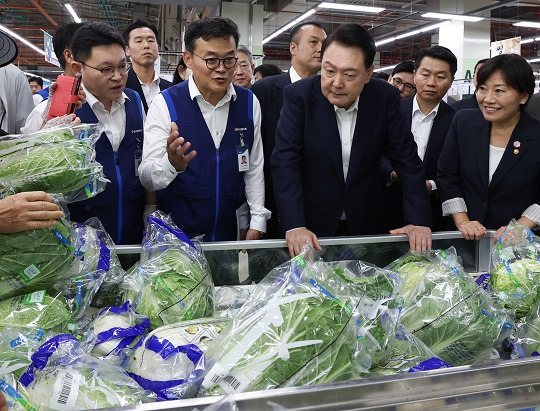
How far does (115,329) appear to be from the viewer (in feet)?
4.50

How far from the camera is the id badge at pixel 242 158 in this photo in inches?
106

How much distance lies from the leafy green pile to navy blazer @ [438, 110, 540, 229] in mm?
1942

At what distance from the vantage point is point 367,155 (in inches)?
104

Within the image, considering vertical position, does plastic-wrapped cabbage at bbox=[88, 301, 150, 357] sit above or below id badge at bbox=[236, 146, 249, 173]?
below

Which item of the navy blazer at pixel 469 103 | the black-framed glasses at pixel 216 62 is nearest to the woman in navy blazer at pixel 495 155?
the black-framed glasses at pixel 216 62

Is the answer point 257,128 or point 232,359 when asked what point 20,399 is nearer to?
point 232,359

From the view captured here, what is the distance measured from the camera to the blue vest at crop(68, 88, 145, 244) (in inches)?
95.4

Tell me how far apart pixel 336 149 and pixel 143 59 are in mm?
2168

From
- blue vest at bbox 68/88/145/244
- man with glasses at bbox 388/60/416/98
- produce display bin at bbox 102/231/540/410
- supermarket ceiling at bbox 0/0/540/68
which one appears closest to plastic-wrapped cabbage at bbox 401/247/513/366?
produce display bin at bbox 102/231/540/410

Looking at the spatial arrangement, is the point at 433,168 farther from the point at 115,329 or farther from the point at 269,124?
the point at 115,329

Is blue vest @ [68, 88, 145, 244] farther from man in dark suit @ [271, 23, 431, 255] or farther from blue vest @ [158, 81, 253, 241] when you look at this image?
man in dark suit @ [271, 23, 431, 255]

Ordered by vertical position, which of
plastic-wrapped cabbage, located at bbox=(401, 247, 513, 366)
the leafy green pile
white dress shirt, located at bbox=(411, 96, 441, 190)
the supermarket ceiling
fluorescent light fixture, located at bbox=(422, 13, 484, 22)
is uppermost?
the supermarket ceiling

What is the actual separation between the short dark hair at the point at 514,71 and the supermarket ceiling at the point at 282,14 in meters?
7.70

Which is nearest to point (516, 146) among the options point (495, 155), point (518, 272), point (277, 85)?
point (495, 155)
